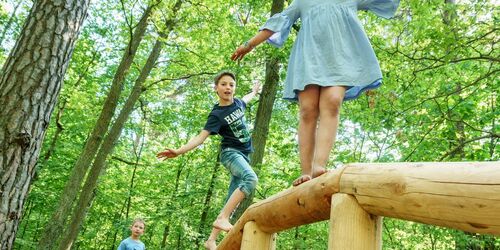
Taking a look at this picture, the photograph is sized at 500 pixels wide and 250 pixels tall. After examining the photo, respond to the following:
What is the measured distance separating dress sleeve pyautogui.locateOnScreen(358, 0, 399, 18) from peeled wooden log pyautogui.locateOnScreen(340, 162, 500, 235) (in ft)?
5.45

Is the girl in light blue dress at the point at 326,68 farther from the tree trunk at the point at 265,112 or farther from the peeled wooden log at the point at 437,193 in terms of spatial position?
the tree trunk at the point at 265,112

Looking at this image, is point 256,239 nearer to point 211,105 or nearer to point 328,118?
point 328,118

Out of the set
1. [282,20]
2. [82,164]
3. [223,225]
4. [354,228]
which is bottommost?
[354,228]

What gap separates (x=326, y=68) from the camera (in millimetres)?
2613

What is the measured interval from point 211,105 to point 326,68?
37.2 feet

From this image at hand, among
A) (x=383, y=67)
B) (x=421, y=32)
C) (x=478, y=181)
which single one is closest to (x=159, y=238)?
(x=383, y=67)

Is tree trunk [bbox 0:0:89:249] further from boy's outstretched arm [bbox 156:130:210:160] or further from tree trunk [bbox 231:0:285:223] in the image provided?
tree trunk [bbox 231:0:285:223]

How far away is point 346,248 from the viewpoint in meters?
1.53

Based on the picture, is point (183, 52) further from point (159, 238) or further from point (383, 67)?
point (159, 238)

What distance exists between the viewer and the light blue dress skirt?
102 inches

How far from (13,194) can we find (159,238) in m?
18.3

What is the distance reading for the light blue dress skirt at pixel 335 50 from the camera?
258cm

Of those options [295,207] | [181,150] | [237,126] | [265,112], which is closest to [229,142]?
[237,126]

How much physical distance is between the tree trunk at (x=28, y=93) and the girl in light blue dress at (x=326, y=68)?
183cm
